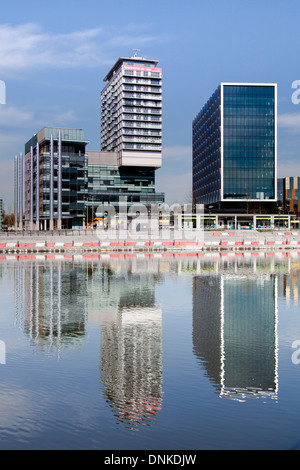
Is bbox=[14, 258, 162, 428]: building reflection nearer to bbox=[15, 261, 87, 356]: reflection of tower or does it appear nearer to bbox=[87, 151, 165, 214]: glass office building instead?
bbox=[15, 261, 87, 356]: reflection of tower

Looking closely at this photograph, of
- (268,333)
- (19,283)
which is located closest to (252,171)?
(19,283)

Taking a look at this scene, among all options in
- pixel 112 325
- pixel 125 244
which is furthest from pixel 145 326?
pixel 125 244

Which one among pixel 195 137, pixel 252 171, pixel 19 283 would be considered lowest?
pixel 19 283

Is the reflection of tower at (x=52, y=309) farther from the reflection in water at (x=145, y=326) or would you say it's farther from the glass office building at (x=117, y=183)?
the glass office building at (x=117, y=183)

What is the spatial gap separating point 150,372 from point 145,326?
5401 millimetres

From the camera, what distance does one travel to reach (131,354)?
12.9m

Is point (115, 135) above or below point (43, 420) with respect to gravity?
above

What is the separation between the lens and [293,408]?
909 centimetres

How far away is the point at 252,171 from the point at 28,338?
434 ft

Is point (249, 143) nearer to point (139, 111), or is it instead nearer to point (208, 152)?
point (208, 152)

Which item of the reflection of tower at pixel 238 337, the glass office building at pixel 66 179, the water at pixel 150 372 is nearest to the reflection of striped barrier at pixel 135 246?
the reflection of tower at pixel 238 337

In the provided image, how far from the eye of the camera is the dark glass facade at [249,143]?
5482 inches
